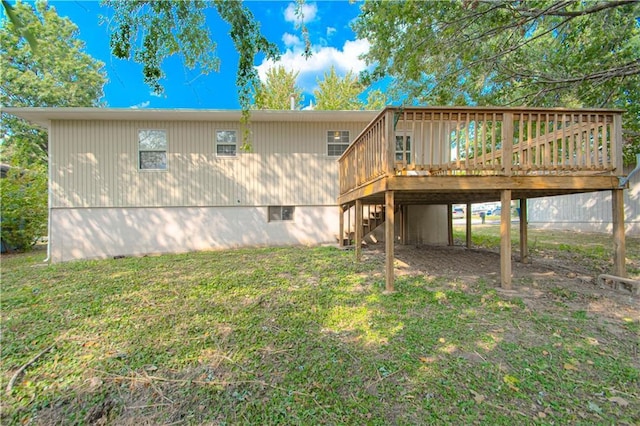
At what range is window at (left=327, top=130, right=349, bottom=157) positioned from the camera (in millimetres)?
8898

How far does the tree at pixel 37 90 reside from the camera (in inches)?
A: 408

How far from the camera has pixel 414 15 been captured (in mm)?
5164

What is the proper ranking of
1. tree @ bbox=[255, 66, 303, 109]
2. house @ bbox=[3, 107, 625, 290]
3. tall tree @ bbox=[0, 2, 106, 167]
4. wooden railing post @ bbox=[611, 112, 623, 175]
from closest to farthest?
wooden railing post @ bbox=[611, 112, 623, 175], house @ bbox=[3, 107, 625, 290], tall tree @ bbox=[0, 2, 106, 167], tree @ bbox=[255, 66, 303, 109]

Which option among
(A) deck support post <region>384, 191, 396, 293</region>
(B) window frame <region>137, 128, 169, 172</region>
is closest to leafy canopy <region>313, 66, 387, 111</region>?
(B) window frame <region>137, 128, 169, 172</region>

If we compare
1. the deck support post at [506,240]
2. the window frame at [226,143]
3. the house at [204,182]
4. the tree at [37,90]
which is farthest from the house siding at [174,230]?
the deck support post at [506,240]

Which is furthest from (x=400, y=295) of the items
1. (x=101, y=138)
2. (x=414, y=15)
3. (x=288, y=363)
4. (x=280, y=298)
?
(x=101, y=138)

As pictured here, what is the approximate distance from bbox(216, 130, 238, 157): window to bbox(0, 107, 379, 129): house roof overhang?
1.54 ft

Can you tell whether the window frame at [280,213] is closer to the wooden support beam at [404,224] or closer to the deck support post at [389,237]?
the wooden support beam at [404,224]

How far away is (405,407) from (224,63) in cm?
395

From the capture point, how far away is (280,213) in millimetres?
8820

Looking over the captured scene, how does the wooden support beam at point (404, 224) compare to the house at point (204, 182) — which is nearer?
the house at point (204, 182)

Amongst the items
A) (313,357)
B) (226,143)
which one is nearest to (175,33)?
(313,357)

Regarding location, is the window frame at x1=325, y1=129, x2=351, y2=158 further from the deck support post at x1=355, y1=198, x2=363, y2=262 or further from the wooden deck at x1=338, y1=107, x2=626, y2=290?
the wooden deck at x1=338, y1=107, x2=626, y2=290

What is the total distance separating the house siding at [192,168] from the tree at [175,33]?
18.1ft
